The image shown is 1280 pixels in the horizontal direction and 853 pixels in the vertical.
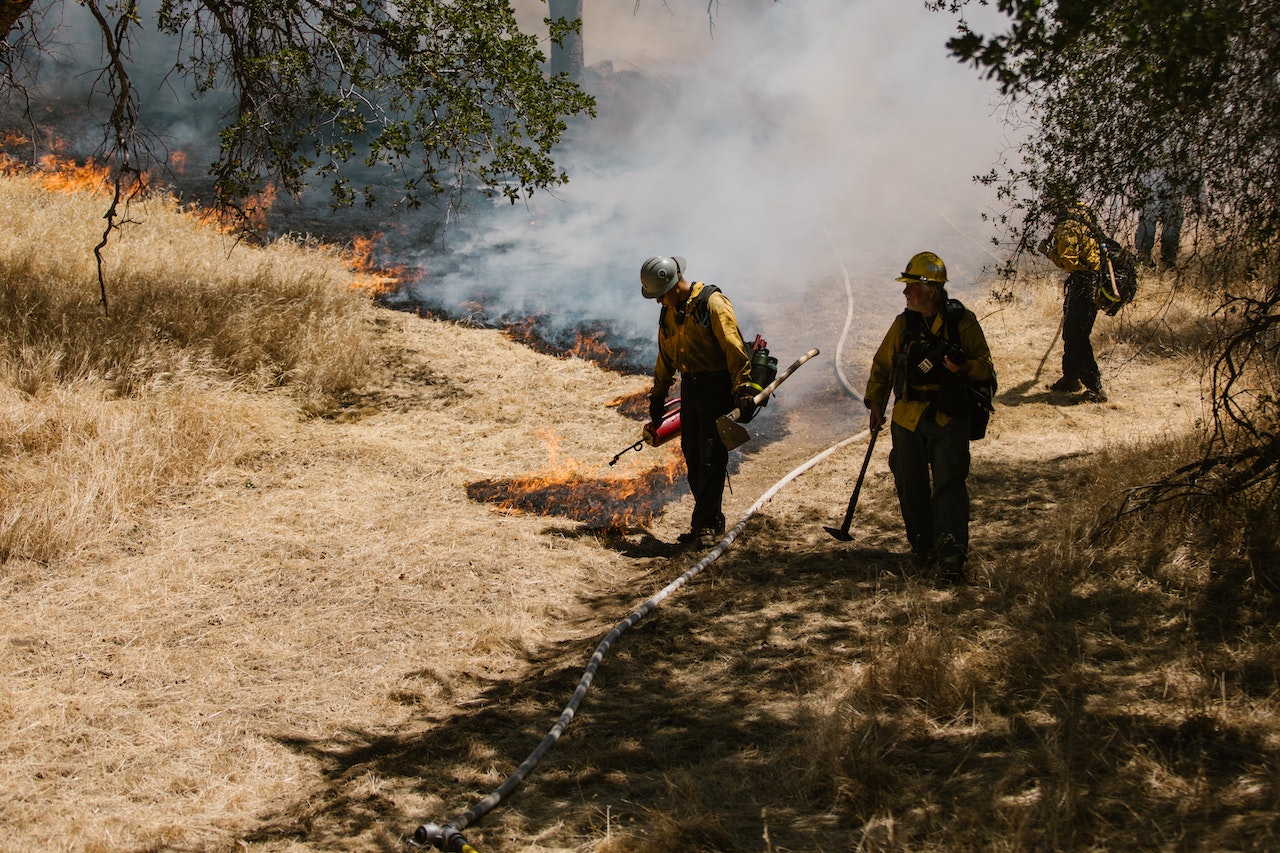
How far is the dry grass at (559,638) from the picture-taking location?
118 inches

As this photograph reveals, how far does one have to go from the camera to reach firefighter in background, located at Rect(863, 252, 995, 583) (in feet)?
15.4

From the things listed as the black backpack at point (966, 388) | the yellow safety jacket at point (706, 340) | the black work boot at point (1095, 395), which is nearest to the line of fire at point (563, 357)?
the yellow safety jacket at point (706, 340)

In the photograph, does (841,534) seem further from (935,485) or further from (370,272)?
(370,272)

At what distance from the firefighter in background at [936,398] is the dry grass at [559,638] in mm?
254

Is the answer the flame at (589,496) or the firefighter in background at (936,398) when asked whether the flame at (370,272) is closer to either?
the flame at (589,496)

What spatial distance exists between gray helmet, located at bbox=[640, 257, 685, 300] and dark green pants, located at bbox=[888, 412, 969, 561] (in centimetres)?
169

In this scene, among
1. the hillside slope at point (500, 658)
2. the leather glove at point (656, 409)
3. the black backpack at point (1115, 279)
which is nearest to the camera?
the hillside slope at point (500, 658)

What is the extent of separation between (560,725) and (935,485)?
237 cm

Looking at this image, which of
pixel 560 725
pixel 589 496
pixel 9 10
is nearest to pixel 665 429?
pixel 589 496

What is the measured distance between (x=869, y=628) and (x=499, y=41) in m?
5.51

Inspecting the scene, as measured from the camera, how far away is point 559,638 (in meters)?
5.09

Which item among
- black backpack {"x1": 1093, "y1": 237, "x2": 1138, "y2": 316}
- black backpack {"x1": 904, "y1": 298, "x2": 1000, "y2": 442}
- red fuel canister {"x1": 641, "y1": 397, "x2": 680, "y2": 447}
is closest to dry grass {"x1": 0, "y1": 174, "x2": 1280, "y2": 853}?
red fuel canister {"x1": 641, "y1": 397, "x2": 680, "y2": 447}

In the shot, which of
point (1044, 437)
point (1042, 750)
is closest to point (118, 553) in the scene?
point (1042, 750)

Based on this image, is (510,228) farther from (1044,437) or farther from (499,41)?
(1044,437)
